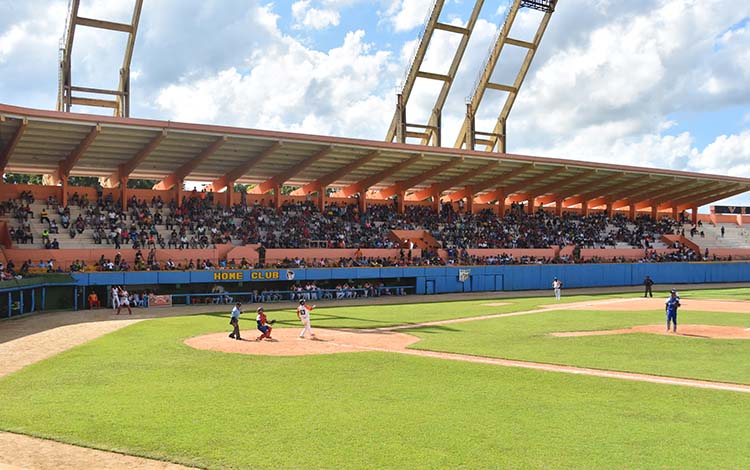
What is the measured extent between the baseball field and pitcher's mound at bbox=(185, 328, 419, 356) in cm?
9

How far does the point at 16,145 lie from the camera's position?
3559 cm

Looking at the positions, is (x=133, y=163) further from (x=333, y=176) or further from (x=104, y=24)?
(x=333, y=176)

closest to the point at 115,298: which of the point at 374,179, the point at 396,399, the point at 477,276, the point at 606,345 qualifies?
the point at 606,345

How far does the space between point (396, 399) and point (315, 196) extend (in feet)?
141

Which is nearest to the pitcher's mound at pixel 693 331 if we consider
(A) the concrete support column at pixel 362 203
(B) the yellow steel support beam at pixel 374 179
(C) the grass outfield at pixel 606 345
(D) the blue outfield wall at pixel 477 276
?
(C) the grass outfield at pixel 606 345

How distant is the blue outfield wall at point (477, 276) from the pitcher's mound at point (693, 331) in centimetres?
1955

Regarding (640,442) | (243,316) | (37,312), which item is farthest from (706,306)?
(37,312)

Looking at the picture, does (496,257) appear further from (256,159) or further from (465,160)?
(256,159)

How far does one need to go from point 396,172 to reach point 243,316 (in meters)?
22.3

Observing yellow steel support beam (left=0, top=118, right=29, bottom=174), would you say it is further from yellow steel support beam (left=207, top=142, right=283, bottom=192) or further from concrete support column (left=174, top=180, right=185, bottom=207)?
yellow steel support beam (left=207, top=142, right=283, bottom=192)

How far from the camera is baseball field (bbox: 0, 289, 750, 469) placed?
9000 mm

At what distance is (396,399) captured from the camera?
39.7 feet

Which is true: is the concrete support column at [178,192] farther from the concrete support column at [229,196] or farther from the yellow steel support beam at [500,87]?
the yellow steel support beam at [500,87]

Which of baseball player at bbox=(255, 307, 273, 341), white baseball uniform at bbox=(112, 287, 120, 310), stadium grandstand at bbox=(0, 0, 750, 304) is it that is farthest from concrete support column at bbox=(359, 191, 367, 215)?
baseball player at bbox=(255, 307, 273, 341)
